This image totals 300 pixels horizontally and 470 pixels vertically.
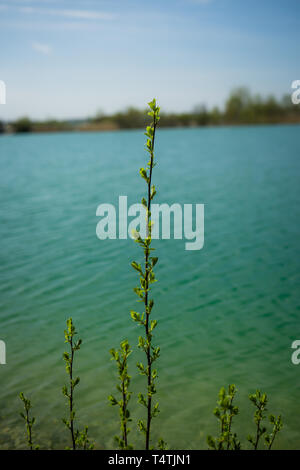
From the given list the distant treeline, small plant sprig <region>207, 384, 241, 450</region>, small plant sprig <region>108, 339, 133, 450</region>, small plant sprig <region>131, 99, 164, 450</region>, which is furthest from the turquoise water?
the distant treeline

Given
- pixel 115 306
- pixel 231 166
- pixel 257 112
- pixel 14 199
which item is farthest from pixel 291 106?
pixel 115 306

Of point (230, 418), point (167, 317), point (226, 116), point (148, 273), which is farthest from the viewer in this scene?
point (226, 116)

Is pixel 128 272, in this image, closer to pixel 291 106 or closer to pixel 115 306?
pixel 115 306

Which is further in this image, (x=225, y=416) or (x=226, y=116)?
(x=226, y=116)

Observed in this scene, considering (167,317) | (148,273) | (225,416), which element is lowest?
(167,317)

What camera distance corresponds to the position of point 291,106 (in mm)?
163875

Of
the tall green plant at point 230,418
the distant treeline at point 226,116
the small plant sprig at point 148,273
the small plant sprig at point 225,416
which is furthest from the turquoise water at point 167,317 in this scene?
the distant treeline at point 226,116

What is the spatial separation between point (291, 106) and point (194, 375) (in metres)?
177

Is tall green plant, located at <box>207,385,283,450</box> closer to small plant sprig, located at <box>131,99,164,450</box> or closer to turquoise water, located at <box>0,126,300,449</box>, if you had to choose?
small plant sprig, located at <box>131,99,164,450</box>

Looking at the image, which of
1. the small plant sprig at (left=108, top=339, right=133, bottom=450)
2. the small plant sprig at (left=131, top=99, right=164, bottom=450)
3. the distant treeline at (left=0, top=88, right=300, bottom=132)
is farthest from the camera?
the distant treeline at (left=0, top=88, right=300, bottom=132)

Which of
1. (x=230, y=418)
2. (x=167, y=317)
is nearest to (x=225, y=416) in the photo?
(x=230, y=418)

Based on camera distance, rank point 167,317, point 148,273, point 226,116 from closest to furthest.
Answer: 1. point 148,273
2. point 167,317
3. point 226,116

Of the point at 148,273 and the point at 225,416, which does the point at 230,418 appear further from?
the point at 148,273

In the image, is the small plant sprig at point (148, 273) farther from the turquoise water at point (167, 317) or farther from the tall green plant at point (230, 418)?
the turquoise water at point (167, 317)
